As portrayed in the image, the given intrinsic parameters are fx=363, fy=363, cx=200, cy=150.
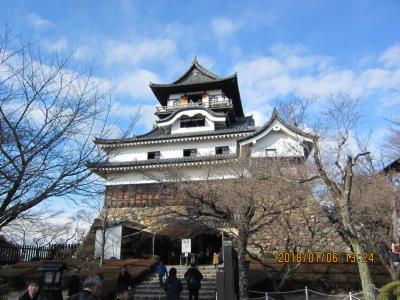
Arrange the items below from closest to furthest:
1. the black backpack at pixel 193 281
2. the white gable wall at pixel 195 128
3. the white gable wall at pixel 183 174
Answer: the black backpack at pixel 193 281, the white gable wall at pixel 183 174, the white gable wall at pixel 195 128

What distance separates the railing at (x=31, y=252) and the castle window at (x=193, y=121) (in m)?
13.5

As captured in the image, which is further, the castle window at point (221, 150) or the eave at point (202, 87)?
the eave at point (202, 87)

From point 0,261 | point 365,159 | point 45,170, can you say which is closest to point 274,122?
point 365,159

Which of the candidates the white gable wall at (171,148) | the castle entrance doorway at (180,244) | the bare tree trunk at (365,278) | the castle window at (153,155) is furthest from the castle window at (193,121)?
the bare tree trunk at (365,278)

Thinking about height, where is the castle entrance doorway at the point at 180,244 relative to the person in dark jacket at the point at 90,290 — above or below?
above

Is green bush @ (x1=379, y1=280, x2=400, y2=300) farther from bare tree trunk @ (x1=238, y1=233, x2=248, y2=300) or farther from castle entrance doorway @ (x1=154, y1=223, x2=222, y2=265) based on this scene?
castle entrance doorway @ (x1=154, y1=223, x2=222, y2=265)

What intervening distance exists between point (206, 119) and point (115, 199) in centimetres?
1023

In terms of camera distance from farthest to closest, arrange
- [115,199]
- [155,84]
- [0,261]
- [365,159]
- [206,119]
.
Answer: [155,84]
[206,119]
[115,199]
[0,261]
[365,159]

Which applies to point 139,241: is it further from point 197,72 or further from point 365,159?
point 197,72

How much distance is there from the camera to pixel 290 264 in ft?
50.5

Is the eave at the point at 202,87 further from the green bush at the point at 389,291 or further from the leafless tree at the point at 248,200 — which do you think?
the green bush at the point at 389,291

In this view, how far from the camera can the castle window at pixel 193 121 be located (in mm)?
31928

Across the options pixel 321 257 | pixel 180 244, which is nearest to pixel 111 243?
pixel 180 244

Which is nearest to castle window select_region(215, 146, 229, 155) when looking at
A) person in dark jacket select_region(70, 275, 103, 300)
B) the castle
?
the castle
